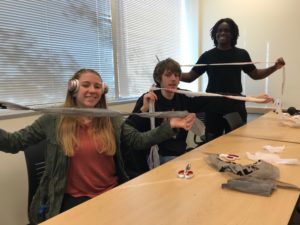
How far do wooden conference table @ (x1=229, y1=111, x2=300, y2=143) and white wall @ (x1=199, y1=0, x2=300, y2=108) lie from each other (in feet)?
4.15

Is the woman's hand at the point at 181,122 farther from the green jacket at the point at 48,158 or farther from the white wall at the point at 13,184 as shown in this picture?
the white wall at the point at 13,184

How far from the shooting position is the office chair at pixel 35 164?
62.0 inches

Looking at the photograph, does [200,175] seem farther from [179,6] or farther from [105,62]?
[179,6]

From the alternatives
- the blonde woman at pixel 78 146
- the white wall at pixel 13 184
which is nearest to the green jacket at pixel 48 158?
the blonde woman at pixel 78 146

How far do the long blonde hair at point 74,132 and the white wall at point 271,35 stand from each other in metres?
2.99

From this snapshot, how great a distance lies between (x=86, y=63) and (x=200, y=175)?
69.9 inches

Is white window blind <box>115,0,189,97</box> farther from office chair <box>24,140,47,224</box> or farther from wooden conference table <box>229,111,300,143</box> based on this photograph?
office chair <box>24,140,47,224</box>

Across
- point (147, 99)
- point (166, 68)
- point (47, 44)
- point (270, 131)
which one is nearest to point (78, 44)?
point (47, 44)

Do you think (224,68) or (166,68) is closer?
(166,68)

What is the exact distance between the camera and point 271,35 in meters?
3.94

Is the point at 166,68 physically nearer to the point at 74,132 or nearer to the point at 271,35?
the point at 74,132

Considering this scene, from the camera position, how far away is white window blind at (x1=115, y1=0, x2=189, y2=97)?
3211mm

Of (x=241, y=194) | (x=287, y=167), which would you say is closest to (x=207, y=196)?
(x=241, y=194)

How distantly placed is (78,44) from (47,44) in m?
0.36
